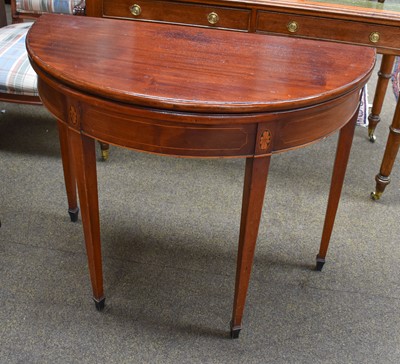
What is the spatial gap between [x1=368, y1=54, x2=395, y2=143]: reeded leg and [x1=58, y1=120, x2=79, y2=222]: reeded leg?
1.39 metres

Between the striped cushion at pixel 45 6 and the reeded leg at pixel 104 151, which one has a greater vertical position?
the striped cushion at pixel 45 6

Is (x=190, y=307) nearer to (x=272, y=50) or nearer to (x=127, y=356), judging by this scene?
(x=127, y=356)

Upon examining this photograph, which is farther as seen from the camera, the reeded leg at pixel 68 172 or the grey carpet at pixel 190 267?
the reeded leg at pixel 68 172

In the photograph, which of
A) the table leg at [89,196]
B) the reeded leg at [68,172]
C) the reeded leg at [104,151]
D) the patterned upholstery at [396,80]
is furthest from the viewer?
the patterned upholstery at [396,80]

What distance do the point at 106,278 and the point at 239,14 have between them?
102 centimetres

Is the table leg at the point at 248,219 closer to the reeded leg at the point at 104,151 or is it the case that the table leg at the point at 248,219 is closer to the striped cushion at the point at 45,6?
the reeded leg at the point at 104,151

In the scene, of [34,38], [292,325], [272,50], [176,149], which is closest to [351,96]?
[272,50]

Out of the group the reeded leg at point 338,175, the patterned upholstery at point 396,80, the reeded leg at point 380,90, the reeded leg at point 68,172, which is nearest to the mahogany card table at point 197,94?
the reeded leg at point 338,175

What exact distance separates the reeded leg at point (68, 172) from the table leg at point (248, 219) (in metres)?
0.69

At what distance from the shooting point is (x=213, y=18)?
190 cm

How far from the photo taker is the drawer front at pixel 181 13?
1890 mm

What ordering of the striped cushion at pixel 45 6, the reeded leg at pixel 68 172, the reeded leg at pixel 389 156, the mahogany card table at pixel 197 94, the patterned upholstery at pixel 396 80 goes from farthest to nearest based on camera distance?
the patterned upholstery at pixel 396 80 → the striped cushion at pixel 45 6 → the reeded leg at pixel 389 156 → the reeded leg at pixel 68 172 → the mahogany card table at pixel 197 94

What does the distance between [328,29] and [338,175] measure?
0.57 metres

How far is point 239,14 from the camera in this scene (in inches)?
74.0
